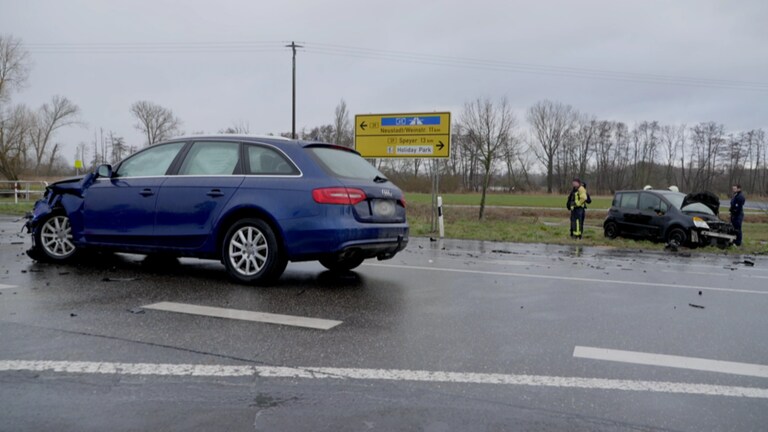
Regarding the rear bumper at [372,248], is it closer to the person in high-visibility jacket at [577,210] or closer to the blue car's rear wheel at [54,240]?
the blue car's rear wheel at [54,240]

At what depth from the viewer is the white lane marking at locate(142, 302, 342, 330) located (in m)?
4.52

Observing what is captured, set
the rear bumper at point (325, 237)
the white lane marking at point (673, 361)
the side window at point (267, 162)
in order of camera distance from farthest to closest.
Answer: the side window at point (267, 162), the rear bumper at point (325, 237), the white lane marking at point (673, 361)

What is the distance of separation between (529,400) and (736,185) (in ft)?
55.3

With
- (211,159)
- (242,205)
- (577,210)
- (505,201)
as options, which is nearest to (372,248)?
(242,205)

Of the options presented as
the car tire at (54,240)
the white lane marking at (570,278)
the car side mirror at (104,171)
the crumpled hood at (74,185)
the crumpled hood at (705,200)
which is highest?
the car side mirror at (104,171)

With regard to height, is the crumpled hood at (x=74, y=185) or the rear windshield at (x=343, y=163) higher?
the rear windshield at (x=343, y=163)

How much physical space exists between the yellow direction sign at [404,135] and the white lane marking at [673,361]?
1204 cm

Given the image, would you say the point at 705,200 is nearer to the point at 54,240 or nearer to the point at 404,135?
the point at 404,135

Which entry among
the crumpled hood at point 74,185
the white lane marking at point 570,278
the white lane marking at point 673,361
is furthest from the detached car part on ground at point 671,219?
the crumpled hood at point 74,185

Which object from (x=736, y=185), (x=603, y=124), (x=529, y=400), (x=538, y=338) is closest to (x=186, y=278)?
(x=538, y=338)

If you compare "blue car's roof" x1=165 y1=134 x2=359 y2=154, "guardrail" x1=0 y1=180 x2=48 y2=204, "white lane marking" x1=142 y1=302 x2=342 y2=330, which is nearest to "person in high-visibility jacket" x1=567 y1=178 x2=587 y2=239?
"blue car's roof" x1=165 y1=134 x2=359 y2=154

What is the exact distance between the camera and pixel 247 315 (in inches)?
187

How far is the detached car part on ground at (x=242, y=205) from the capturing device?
19.1 feet

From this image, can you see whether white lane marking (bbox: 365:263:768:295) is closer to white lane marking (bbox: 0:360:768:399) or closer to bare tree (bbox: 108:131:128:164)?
white lane marking (bbox: 0:360:768:399)
